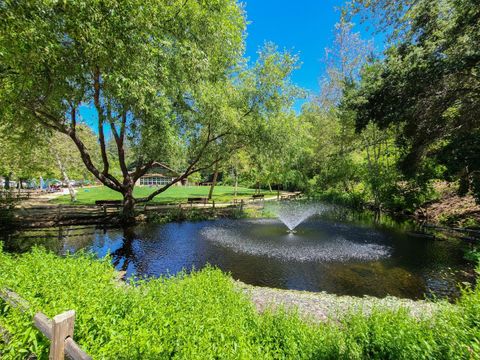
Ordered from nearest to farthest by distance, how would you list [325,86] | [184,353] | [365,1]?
[184,353] < [365,1] < [325,86]

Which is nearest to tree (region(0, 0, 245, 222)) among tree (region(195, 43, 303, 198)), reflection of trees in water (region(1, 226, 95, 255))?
tree (region(195, 43, 303, 198))

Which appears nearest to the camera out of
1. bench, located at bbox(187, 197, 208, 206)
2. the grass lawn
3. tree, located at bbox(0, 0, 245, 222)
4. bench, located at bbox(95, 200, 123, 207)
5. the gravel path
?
the gravel path

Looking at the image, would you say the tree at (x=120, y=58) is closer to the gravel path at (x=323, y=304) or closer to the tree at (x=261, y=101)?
the tree at (x=261, y=101)

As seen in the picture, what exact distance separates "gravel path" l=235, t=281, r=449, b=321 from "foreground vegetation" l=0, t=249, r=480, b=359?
3.68ft

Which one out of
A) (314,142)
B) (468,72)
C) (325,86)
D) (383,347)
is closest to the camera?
(383,347)

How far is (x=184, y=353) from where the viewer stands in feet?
11.0

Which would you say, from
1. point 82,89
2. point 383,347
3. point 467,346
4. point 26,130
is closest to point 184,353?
point 383,347

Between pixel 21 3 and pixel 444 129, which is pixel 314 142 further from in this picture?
pixel 21 3

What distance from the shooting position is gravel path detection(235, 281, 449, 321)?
6312mm

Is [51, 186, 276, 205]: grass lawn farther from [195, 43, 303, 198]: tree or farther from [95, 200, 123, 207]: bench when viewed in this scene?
[195, 43, 303, 198]: tree

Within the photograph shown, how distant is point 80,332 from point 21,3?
303 inches

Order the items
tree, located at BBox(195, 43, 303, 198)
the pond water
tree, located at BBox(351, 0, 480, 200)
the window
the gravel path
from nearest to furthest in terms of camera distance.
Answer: the gravel path
the pond water
tree, located at BBox(351, 0, 480, 200)
tree, located at BBox(195, 43, 303, 198)
the window

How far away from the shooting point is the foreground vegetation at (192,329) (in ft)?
11.4

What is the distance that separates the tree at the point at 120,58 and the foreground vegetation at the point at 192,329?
530 cm
